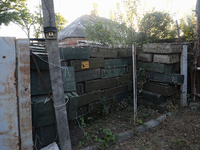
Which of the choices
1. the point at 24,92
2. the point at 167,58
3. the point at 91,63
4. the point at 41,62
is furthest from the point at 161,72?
the point at 24,92

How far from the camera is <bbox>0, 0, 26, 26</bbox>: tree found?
517 inches

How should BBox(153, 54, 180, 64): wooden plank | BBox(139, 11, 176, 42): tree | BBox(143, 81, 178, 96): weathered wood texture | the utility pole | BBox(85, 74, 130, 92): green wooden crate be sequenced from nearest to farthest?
the utility pole, BBox(85, 74, 130, 92): green wooden crate, BBox(153, 54, 180, 64): wooden plank, BBox(143, 81, 178, 96): weathered wood texture, BBox(139, 11, 176, 42): tree

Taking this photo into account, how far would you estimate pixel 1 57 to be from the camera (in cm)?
233

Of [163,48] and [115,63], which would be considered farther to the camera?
[115,63]

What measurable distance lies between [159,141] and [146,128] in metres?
0.60

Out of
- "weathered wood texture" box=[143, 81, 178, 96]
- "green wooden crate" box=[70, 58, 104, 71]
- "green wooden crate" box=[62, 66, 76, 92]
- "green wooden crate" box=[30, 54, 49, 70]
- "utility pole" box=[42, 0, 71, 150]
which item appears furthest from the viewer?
"weathered wood texture" box=[143, 81, 178, 96]

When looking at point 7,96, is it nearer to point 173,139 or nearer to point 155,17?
point 173,139

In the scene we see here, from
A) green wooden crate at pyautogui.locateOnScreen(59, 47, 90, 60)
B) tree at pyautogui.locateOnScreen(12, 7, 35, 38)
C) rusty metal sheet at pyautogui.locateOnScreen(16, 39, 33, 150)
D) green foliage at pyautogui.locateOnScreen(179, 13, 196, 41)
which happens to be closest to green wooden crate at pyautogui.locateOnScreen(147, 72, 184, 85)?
green foliage at pyautogui.locateOnScreen(179, 13, 196, 41)

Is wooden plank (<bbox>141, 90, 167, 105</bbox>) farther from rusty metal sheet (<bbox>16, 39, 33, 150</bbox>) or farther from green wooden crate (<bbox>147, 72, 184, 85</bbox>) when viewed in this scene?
rusty metal sheet (<bbox>16, 39, 33, 150</bbox>)

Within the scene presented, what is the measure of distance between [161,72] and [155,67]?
0.28 metres

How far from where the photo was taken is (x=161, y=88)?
494cm

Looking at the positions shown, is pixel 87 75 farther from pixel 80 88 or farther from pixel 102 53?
pixel 102 53

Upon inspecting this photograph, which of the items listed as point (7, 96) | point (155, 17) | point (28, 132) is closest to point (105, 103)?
point (28, 132)

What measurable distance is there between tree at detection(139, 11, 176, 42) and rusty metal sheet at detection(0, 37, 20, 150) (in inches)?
228
